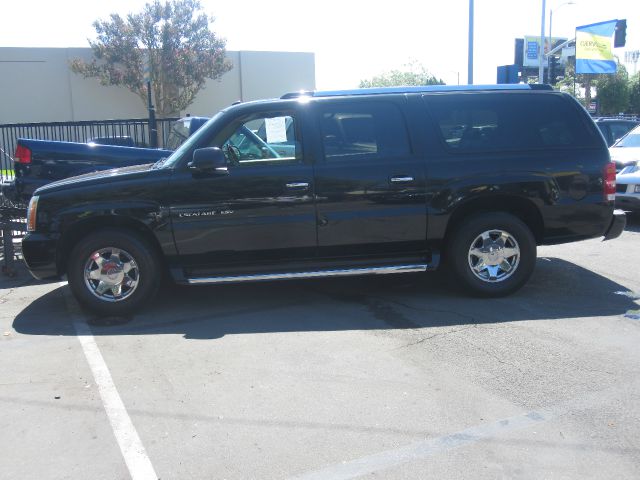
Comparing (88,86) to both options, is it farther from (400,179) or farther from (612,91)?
(612,91)

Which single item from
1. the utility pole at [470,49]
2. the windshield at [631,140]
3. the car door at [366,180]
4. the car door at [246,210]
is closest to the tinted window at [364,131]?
the car door at [366,180]

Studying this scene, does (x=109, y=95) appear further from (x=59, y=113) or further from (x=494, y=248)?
(x=494, y=248)

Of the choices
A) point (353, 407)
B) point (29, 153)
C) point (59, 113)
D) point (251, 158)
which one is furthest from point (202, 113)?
point (353, 407)

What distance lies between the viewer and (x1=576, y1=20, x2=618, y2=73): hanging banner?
3164cm

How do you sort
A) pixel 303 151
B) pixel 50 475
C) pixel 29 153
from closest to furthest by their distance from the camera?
pixel 50 475
pixel 303 151
pixel 29 153

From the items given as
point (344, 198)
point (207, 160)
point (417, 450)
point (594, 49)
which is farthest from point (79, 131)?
point (594, 49)

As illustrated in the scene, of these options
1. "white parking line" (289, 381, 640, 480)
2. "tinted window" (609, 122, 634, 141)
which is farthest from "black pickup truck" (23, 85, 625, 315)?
"tinted window" (609, 122, 634, 141)

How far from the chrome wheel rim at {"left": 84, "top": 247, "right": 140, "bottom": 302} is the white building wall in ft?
98.4

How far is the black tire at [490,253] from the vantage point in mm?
6387

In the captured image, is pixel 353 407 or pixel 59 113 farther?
pixel 59 113

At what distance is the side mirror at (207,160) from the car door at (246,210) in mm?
91

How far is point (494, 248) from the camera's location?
649cm

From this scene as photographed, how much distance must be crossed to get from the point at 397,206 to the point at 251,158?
146 centimetres

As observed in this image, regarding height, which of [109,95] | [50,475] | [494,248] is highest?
[109,95]
